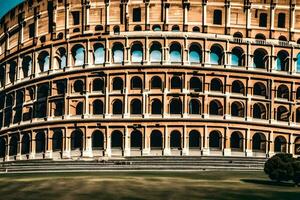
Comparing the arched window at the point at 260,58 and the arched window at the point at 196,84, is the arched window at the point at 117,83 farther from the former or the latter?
the arched window at the point at 260,58

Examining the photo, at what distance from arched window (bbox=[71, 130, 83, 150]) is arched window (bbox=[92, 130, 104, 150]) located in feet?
4.54

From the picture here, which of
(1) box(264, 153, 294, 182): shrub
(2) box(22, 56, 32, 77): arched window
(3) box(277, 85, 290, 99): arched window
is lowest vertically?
(1) box(264, 153, 294, 182): shrub

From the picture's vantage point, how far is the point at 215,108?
2484 inches

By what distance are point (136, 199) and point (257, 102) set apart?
3368cm

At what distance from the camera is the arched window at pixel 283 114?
210ft

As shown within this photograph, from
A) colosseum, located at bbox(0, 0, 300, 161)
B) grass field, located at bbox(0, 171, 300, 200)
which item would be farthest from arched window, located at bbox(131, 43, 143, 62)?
grass field, located at bbox(0, 171, 300, 200)

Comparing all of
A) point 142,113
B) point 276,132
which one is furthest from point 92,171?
point 276,132

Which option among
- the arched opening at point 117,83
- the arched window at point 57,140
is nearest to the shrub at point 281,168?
the arched opening at point 117,83

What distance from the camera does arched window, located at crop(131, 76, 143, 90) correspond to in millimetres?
62938

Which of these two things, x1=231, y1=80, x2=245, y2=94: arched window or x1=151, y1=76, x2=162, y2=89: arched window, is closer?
x1=151, y1=76, x2=162, y2=89: arched window

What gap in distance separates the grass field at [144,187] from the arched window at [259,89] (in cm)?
2047

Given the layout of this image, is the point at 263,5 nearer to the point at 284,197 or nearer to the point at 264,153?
the point at 264,153

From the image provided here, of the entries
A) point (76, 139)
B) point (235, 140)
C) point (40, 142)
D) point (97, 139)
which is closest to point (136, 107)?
point (97, 139)

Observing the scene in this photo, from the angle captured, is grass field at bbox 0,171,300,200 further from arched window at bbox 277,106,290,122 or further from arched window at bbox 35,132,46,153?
arched window at bbox 35,132,46,153
